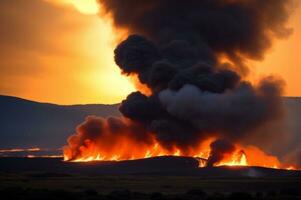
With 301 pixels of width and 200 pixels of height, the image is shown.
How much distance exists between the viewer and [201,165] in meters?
134

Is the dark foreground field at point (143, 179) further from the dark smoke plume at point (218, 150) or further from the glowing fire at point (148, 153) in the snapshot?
the glowing fire at point (148, 153)

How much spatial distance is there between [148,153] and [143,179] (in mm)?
35105

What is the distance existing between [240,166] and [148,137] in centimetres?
2214

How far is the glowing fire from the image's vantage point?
459 feet

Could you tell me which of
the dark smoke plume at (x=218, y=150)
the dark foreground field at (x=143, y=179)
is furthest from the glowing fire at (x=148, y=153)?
the dark foreground field at (x=143, y=179)

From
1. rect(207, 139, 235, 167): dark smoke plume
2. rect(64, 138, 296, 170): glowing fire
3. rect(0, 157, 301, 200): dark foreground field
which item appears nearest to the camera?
rect(0, 157, 301, 200): dark foreground field

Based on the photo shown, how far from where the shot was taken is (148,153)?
→ 147500 mm

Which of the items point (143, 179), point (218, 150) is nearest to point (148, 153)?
point (218, 150)

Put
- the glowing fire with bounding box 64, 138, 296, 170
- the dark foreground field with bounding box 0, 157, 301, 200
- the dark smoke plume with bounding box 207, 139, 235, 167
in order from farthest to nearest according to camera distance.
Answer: the glowing fire with bounding box 64, 138, 296, 170, the dark smoke plume with bounding box 207, 139, 235, 167, the dark foreground field with bounding box 0, 157, 301, 200

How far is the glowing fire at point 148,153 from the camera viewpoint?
14000 cm

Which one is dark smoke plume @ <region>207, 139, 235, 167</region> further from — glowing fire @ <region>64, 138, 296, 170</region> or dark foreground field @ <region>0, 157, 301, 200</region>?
dark foreground field @ <region>0, 157, 301, 200</region>

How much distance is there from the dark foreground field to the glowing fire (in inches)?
266

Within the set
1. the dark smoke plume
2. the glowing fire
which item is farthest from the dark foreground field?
the glowing fire

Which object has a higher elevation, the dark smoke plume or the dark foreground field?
the dark smoke plume
